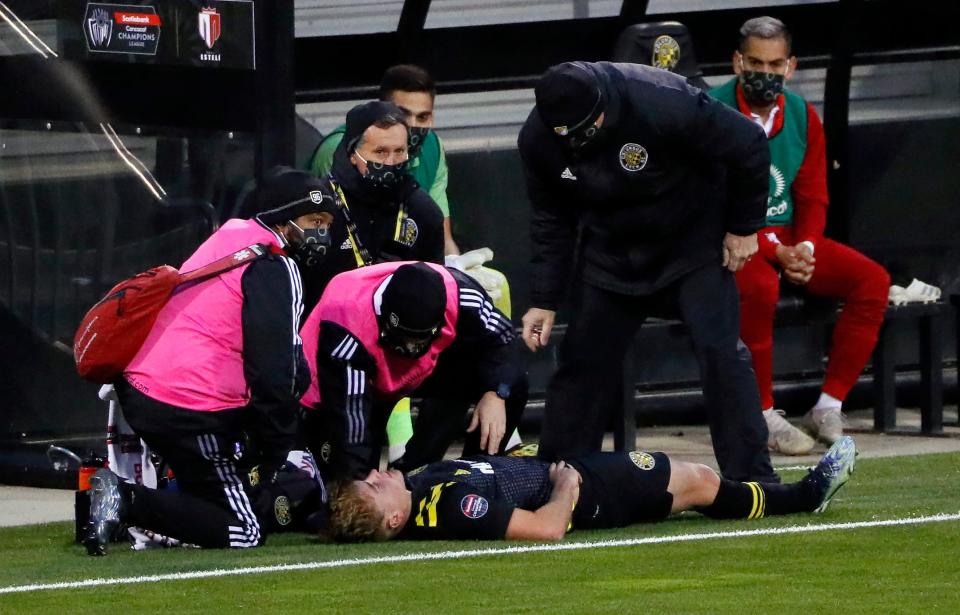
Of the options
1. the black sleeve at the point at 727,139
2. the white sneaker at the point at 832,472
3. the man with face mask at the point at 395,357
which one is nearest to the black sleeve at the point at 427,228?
the man with face mask at the point at 395,357

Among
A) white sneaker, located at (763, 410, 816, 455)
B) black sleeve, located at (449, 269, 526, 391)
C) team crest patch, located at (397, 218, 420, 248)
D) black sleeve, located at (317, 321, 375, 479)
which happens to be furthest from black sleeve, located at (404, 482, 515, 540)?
white sneaker, located at (763, 410, 816, 455)

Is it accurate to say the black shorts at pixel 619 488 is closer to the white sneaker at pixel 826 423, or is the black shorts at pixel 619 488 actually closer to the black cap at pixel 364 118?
the black cap at pixel 364 118

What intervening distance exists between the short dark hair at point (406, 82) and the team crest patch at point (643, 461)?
8.17ft

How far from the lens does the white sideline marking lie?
5.64m

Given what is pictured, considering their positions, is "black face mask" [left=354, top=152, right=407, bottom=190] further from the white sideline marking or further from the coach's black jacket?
the white sideline marking

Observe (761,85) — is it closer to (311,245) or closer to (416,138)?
(416,138)

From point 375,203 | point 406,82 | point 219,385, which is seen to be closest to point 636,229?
point 375,203

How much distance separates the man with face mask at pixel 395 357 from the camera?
649cm

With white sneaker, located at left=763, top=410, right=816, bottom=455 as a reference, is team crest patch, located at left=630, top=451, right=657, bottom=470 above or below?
above

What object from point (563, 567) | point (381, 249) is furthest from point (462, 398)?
point (563, 567)

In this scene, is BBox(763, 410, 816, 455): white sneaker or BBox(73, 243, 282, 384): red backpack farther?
BBox(763, 410, 816, 455): white sneaker

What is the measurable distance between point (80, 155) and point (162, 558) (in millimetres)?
2826

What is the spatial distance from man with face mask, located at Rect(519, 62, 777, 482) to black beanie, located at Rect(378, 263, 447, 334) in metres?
0.64

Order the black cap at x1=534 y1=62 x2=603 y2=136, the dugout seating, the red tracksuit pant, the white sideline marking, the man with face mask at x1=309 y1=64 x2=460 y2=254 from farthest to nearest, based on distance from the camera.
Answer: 1. the red tracksuit pant
2. the dugout seating
3. the man with face mask at x1=309 y1=64 x2=460 y2=254
4. the black cap at x1=534 y1=62 x2=603 y2=136
5. the white sideline marking
